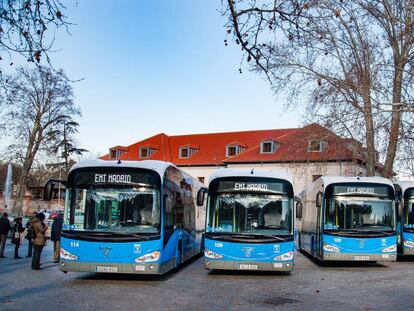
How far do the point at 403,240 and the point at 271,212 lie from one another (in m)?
7.76

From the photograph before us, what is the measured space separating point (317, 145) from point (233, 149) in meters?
34.5

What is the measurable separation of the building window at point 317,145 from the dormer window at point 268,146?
2751 centimetres

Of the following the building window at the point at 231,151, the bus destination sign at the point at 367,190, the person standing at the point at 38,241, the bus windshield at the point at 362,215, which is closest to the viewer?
the person standing at the point at 38,241

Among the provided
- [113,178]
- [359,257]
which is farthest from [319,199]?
[113,178]

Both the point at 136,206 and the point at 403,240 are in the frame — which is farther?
the point at 403,240

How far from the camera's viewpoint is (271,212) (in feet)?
50.1

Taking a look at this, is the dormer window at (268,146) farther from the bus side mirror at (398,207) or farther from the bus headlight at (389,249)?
the bus headlight at (389,249)

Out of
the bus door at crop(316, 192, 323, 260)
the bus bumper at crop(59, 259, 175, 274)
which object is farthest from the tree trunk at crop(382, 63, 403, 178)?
the bus bumper at crop(59, 259, 175, 274)

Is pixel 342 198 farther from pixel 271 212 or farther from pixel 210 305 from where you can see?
pixel 210 305

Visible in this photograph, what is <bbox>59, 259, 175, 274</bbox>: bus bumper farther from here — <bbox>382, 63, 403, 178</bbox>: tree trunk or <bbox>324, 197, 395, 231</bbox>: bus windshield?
<bbox>382, 63, 403, 178</bbox>: tree trunk

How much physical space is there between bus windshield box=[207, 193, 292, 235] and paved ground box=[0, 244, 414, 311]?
4.37ft

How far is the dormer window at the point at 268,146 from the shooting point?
60.6m

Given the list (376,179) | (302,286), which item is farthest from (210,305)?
(376,179)

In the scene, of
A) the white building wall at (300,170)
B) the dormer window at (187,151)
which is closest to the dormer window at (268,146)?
the white building wall at (300,170)
